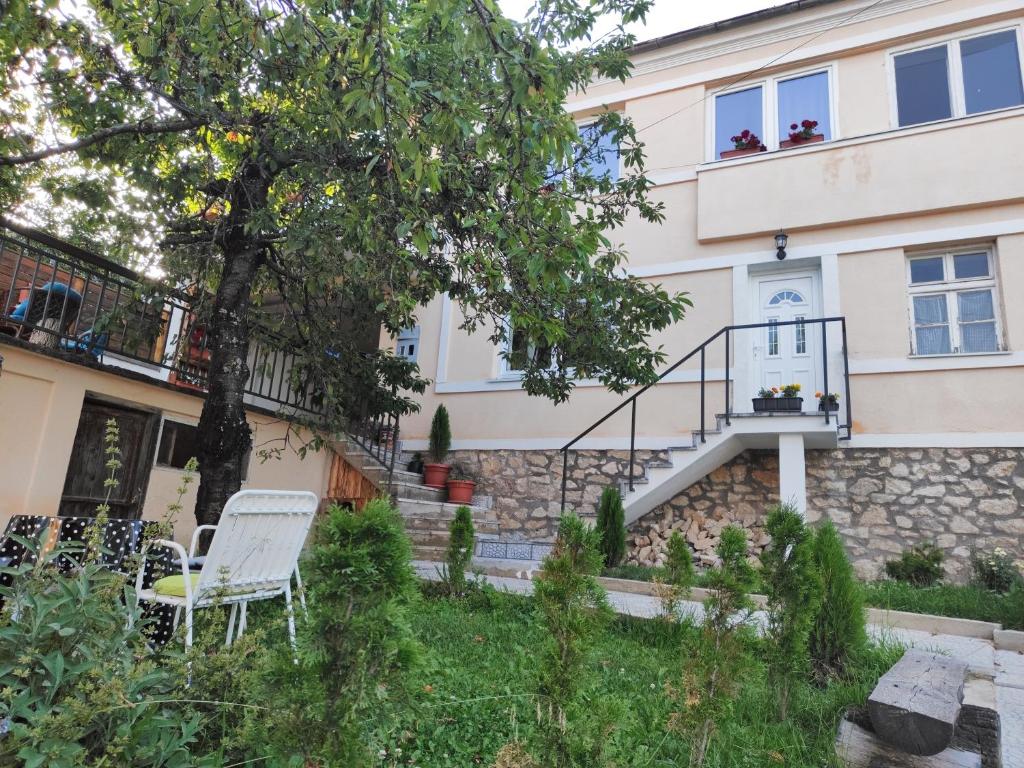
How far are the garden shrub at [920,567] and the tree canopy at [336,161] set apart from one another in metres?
3.32

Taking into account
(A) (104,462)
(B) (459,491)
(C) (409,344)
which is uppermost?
(C) (409,344)

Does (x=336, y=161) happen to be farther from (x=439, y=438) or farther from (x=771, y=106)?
(x=771, y=106)

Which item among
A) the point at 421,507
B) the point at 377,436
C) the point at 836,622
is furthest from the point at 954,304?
the point at 377,436

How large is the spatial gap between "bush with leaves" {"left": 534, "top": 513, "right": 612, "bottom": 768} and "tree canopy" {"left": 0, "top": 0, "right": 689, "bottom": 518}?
1.52 meters

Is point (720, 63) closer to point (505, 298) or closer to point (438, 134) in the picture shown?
point (505, 298)

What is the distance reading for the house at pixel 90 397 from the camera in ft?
14.9

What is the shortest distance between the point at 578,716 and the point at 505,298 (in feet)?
10.3

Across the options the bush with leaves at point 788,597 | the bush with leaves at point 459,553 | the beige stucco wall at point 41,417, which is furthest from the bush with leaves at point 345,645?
the beige stucco wall at point 41,417

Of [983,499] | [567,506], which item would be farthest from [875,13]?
[567,506]

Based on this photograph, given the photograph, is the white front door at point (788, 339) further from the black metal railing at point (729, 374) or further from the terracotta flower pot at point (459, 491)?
the terracotta flower pot at point (459, 491)

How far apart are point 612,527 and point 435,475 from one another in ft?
9.15

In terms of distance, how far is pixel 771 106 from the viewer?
8258 millimetres

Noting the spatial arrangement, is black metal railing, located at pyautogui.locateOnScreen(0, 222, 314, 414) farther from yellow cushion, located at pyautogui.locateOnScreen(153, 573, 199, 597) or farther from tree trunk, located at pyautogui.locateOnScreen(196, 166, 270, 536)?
yellow cushion, located at pyautogui.locateOnScreen(153, 573, 199, 597)

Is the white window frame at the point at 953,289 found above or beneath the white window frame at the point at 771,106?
beneath
